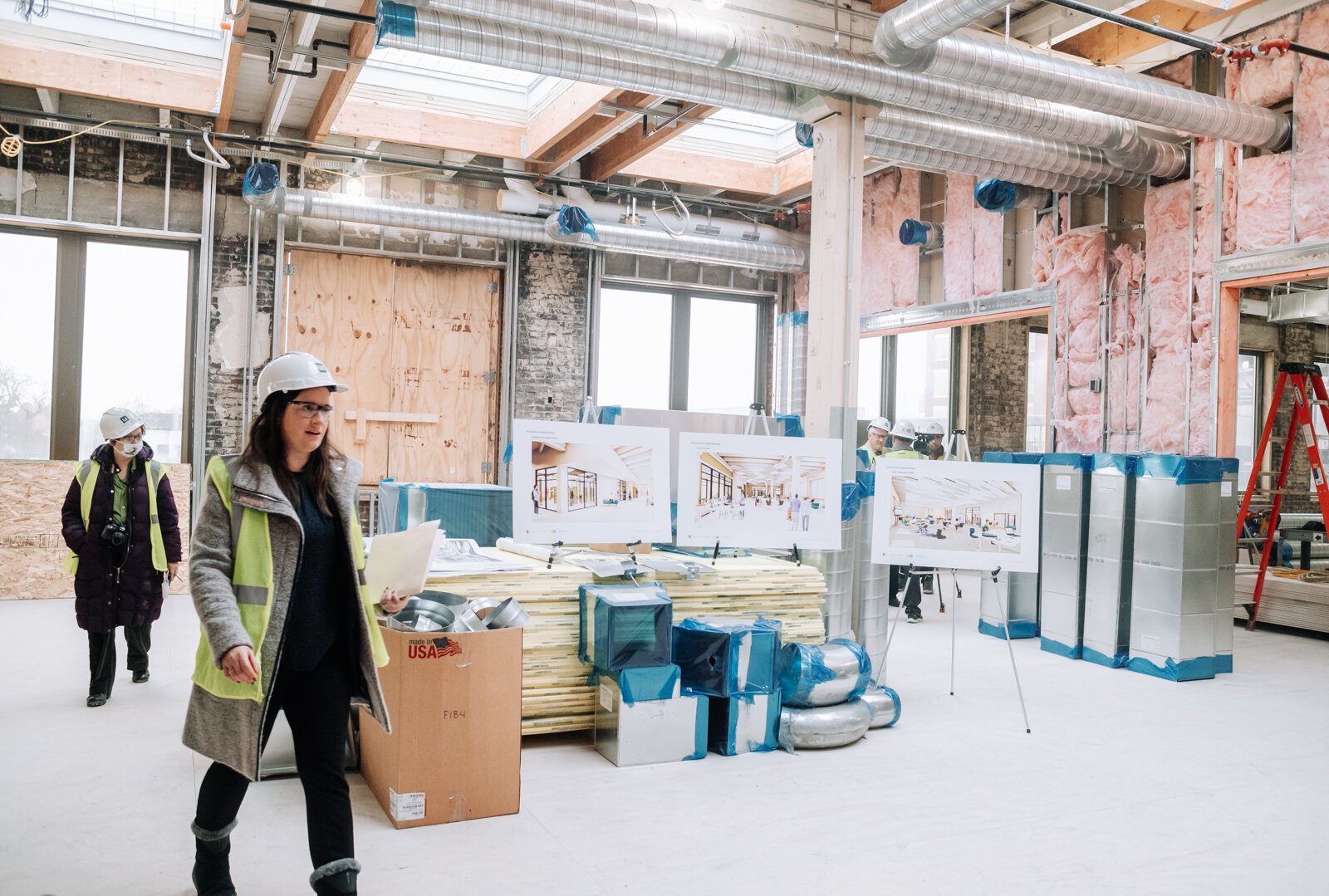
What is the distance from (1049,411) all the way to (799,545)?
15.4ft

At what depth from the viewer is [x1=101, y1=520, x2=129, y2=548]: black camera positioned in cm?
497

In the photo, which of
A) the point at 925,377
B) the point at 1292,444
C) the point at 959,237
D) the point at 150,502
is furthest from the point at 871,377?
the point at 150,502

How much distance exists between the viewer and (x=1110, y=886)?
10.1 feet

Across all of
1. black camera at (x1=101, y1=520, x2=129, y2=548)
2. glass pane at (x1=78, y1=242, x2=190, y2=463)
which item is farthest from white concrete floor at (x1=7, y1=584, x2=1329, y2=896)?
glass pane at (x1=78, y1=242, x2=190, y2=463)

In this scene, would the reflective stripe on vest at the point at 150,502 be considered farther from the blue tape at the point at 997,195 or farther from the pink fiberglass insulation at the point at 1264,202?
the pink fiberglass insulation at the point at 1264,202

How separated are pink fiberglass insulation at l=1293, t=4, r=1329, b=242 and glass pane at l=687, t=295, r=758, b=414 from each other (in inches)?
245

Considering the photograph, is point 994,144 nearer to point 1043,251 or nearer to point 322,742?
point 1043,251

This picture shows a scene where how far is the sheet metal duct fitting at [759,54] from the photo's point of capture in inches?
191

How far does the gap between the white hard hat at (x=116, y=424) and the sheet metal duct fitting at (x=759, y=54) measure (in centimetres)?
260

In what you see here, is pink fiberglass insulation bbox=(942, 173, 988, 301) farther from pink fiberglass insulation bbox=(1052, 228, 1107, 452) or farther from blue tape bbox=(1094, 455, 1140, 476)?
blue tape bbox=(1094, 455, 1140, 476)

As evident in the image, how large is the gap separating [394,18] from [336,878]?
13.5 ft

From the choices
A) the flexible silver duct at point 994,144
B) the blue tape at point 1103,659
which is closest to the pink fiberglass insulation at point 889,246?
the flexible silver duct at point 994,144

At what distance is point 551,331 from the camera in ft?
34.8

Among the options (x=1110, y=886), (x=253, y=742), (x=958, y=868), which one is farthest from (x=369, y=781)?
(x=1110, y=886)
